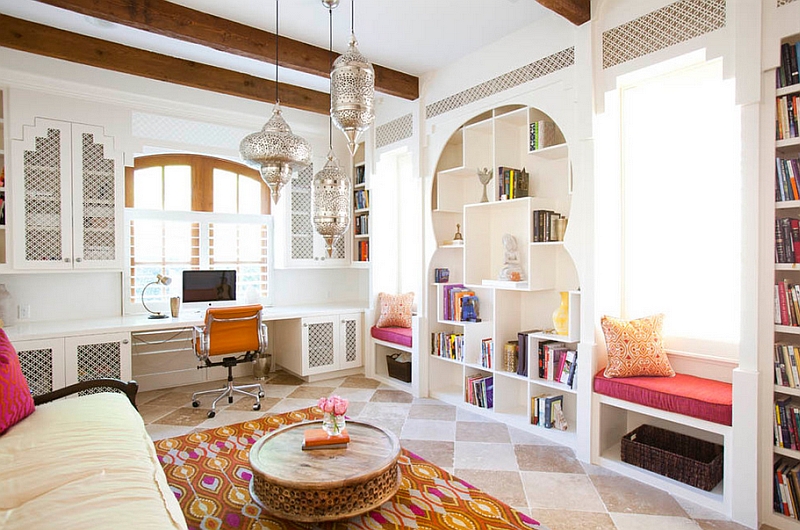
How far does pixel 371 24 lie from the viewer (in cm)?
339

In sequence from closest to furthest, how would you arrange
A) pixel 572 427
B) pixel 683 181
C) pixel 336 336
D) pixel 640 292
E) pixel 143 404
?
pixel 683 181, pixel 640 292, pixel 572 427, pixel 143 404, pixel 336 336

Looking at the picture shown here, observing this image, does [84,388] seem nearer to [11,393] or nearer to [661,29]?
[11,393]

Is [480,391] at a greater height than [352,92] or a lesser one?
lesser

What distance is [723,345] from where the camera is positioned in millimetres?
2754

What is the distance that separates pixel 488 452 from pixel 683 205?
2.06m

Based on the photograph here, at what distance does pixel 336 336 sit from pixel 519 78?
308 centimetres

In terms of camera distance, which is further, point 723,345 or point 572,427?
point 572,427

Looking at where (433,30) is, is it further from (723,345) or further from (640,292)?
(723,345)

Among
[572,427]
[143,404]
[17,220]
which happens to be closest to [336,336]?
[143,404]

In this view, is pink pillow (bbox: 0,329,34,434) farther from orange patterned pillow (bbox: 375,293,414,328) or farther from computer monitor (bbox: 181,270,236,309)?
orange patterned pillow (bbox: 375,293,414,328)

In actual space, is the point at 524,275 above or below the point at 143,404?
above

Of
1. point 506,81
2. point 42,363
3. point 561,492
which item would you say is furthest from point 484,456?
point 42,363

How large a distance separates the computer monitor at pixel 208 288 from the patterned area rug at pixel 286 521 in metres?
1.66

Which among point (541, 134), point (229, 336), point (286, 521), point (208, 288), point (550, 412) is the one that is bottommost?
point (286, 521)
